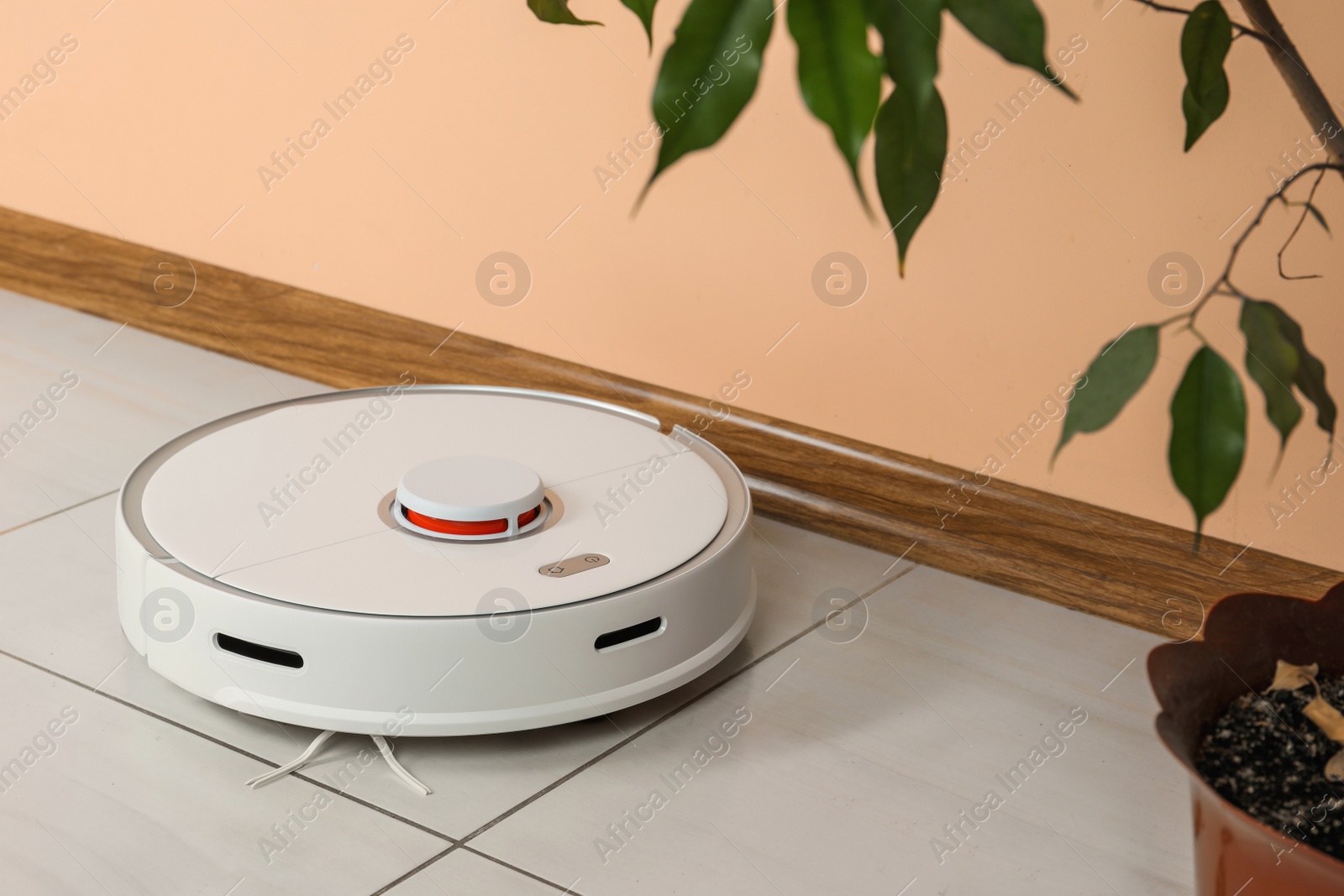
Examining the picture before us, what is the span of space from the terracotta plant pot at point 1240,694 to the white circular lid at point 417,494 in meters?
0.39

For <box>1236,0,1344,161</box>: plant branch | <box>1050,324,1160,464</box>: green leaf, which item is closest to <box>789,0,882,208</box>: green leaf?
<box>1050,324,1160,464</box>: green leaf

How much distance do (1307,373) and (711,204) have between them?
0.86 metres

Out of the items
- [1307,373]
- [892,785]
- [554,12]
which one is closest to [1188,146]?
[1307,373]

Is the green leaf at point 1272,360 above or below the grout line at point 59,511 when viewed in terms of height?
above

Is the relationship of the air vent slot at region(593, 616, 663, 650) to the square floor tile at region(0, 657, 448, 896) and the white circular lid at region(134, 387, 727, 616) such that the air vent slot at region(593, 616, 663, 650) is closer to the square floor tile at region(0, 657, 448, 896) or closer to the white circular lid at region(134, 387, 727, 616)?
the white circular lid at region(134, 387, 727, 616)

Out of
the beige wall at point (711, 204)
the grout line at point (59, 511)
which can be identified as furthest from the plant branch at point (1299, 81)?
the grout line at point (59, 511)

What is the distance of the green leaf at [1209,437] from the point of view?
0.39 metres

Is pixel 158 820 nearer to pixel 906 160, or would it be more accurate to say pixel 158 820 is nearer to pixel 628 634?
pixel 628 634

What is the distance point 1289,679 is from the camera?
0.68 meters

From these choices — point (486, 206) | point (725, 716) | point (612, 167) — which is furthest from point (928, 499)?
point (486, 206)

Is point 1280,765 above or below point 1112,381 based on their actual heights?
below

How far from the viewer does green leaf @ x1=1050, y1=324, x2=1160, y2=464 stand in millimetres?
389

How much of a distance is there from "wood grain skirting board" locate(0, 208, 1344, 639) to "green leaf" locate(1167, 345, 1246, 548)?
732 mm

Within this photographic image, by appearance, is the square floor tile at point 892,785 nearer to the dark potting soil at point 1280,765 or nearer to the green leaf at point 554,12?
the dark potting soil at point 1280,765
